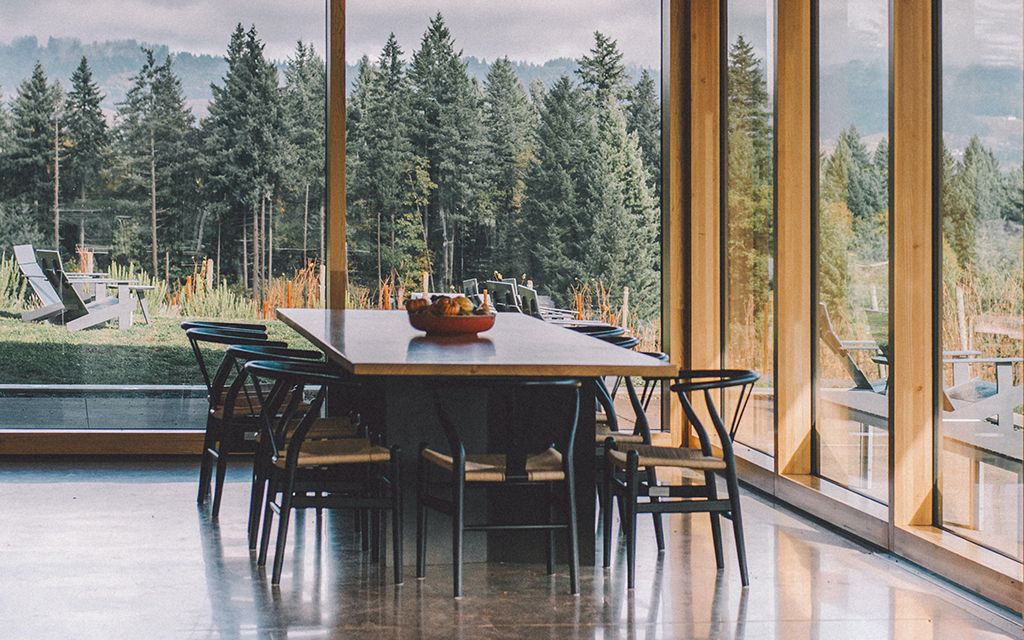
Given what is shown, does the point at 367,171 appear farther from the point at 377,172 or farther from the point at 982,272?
the point at 982,272

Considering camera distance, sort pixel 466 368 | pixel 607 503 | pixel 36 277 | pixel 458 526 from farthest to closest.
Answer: pixel 36 277
pixel 607 503
pixel 458 526
pixel 466 368

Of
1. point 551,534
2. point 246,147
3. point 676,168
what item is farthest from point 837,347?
point 246,147

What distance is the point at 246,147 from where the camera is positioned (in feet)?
22.9

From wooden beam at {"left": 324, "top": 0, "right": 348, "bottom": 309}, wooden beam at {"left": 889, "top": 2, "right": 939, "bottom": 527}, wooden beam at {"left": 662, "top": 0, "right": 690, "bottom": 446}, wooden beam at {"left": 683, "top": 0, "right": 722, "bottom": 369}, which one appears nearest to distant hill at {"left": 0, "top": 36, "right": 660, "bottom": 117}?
wooden beam at {"left": 324, "top": 0, "right": 348, "bottom": 309}

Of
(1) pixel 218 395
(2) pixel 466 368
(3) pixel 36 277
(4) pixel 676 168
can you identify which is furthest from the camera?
(4) pixel 676 168

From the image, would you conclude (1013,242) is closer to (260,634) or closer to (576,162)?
(260,634)

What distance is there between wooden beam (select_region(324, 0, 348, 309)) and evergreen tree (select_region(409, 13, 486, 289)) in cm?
50

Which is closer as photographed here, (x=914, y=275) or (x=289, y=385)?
(x=289, y=385)

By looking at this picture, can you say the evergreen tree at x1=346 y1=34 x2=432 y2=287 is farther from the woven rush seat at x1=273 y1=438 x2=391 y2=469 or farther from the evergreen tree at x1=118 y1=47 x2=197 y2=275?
the woven rush seat at x1=273 y1=438 x2=391 y2=469

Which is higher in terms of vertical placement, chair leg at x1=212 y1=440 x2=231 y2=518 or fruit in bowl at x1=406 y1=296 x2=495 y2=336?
fruit in bowl at x1=406 y1=296 x2=495 y2=336

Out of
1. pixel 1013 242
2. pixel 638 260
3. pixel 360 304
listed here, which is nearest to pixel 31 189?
pixel 360 304

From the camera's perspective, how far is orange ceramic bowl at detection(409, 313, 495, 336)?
4699mm

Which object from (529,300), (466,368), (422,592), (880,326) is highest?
(529,300)

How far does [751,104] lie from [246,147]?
3305 mm
